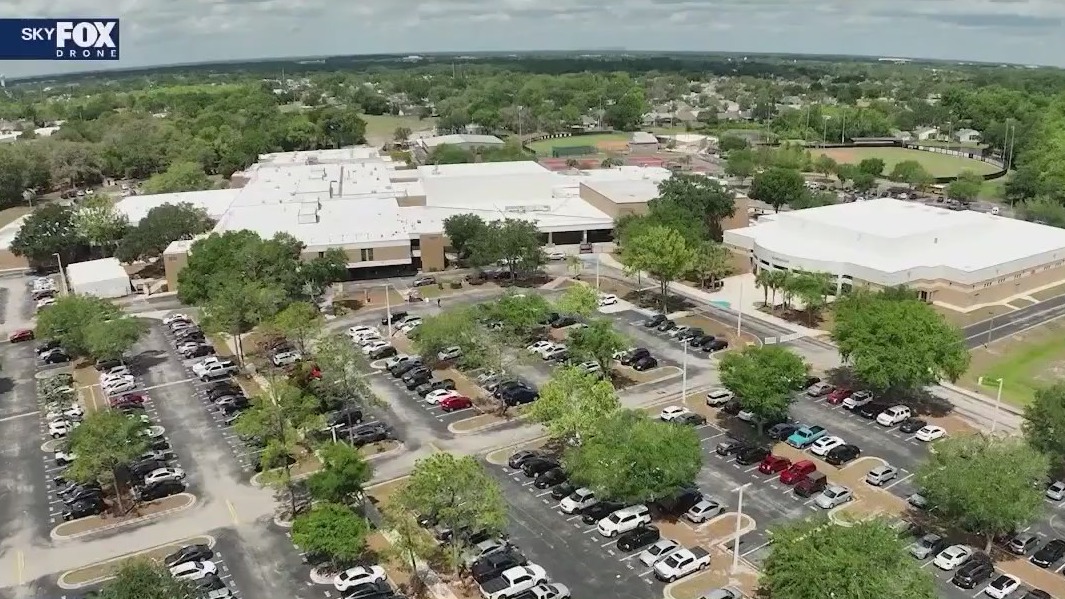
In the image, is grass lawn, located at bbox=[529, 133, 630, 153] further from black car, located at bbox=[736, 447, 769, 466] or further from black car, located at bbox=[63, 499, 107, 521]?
black car, located at bbox=[63, 499, 107, 521]

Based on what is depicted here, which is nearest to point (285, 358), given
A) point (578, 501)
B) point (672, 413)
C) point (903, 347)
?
point (578, 501)

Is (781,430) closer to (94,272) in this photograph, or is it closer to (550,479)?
(550,479)

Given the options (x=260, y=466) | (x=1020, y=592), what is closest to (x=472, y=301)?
(x=260, y=466)

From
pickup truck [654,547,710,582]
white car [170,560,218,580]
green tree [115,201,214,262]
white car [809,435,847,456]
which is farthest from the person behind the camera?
green tree [115,201,214,262]

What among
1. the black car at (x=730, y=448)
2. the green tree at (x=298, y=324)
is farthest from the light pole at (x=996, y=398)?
the green tree at (x=298, y=324)

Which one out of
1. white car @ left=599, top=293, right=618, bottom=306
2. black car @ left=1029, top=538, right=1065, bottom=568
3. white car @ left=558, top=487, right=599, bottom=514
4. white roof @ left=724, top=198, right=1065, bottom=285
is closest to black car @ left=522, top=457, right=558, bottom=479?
white car @ left=558, top=487, right=599, bottom=514

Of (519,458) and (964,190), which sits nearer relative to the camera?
(519,458)

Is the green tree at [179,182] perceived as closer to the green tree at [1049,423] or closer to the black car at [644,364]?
the black car at [644,364]
